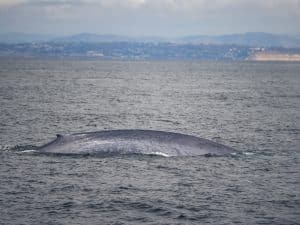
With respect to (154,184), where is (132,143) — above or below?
above

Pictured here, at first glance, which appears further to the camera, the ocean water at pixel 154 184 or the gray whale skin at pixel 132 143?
the gray whale skin at pixel 132 143

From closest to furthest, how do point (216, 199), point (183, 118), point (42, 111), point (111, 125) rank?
point (216, 199), point (111, 125), point (183, 118), point (42, 111)

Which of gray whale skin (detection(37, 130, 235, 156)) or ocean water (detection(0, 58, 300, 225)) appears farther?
gray whale skin (detection(37, 130, 235, 156))

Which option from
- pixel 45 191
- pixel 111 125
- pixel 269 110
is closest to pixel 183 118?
pixel 111 125

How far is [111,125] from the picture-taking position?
45938 mm

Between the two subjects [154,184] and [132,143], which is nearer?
[154,184]

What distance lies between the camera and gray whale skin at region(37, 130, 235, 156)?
89.4 ft

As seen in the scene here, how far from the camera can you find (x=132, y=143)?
90.3 ft

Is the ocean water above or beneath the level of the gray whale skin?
beneath

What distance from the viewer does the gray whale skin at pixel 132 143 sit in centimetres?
2725

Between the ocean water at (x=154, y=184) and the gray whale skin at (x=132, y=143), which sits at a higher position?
the gray whale skin at (x=132, y=143)

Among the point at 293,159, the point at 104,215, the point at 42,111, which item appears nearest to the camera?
the point at 104,215

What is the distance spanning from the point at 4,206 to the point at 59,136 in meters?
7.80

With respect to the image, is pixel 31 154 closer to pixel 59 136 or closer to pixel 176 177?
pixel 59 136
